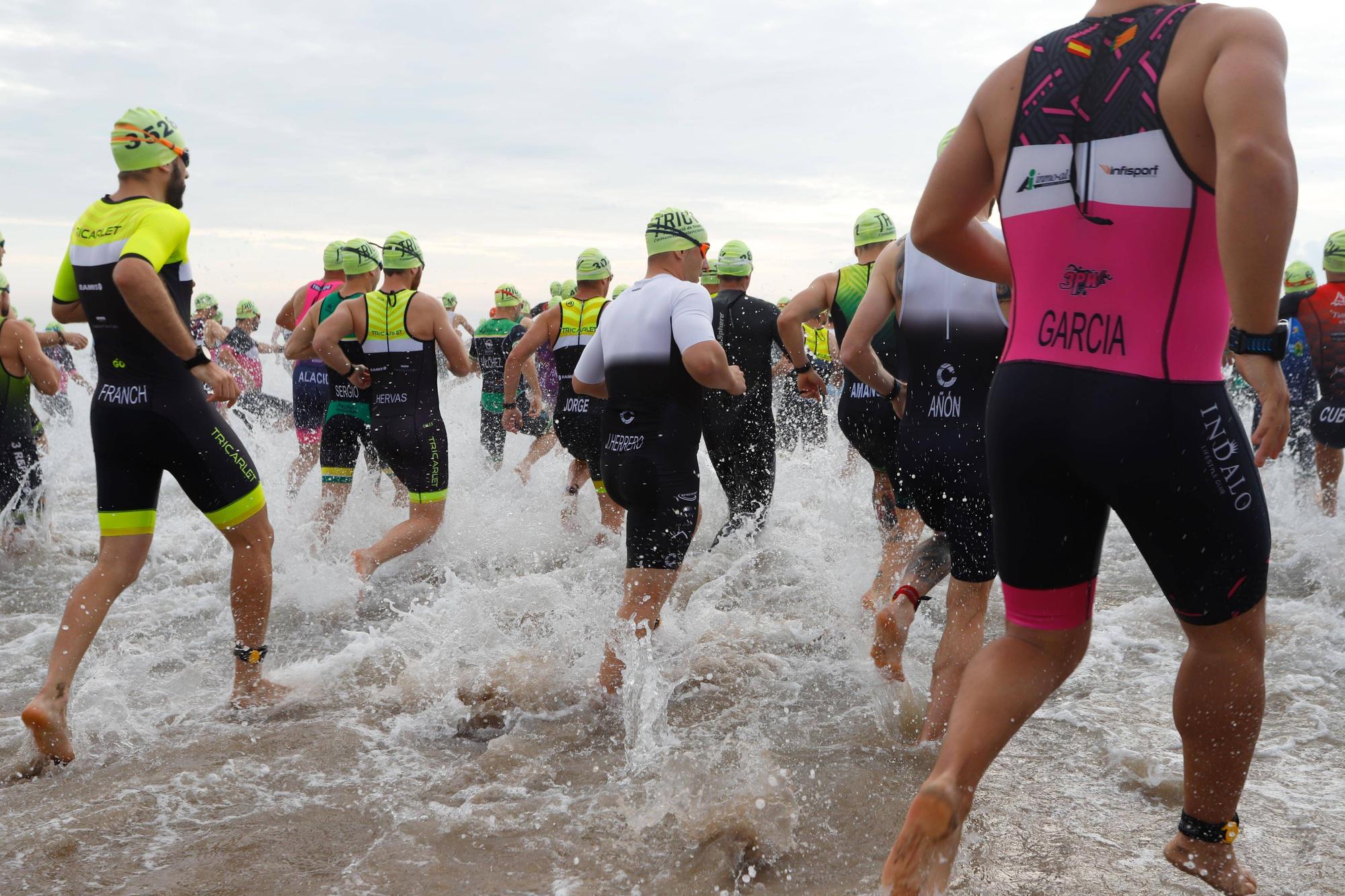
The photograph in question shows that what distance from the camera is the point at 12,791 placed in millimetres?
3209

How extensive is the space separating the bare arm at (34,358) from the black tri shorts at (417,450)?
2.00 m

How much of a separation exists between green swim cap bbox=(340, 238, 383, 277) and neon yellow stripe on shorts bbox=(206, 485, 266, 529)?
2.70 m

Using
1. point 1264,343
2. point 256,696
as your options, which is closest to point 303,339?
point 256,696

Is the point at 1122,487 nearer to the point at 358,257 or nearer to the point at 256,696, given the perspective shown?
the point at 256,696

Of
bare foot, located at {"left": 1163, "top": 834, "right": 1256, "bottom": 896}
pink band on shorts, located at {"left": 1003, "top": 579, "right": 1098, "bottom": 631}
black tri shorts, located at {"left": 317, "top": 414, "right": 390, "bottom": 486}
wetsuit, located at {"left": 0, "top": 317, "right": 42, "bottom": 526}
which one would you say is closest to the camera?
pink band on shorts, located at {"left": 1003, "top": 579, "right": 1098, "bottom": 631}

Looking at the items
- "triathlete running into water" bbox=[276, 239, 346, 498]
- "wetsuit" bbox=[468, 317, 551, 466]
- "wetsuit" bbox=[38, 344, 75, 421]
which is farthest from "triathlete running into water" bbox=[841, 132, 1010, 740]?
"wetsuit" bbox=[38, 344, 75, 421]

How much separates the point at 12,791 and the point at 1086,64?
358cm

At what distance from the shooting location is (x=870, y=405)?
17.2 ft

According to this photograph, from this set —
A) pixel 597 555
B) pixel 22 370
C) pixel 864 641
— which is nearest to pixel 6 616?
pixel 22 370

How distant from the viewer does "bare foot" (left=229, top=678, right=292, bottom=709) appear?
3.93 metres

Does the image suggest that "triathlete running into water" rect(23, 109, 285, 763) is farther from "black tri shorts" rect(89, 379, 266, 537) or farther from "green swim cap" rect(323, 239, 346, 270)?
"green swim cap" rect(323, 239, 346, 270)

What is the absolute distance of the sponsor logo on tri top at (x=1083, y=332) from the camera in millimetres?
1848

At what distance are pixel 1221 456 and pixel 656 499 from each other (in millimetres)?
2309

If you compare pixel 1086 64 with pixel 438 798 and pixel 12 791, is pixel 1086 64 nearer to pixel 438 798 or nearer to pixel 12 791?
pixel 438 798
